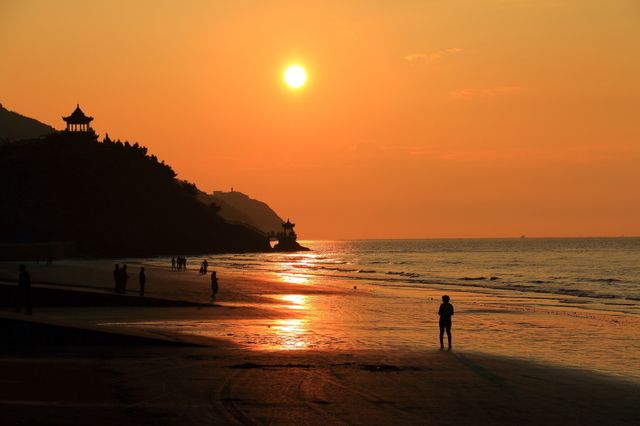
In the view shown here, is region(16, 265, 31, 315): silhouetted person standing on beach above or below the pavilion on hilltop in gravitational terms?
below

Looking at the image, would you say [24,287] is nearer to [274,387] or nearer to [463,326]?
[274,387]

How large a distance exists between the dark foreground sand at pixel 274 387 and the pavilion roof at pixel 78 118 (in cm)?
17996

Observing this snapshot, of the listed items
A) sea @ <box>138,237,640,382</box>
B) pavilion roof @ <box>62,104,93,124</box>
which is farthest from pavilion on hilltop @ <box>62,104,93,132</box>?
sea @ <box>138,237,640,382</box>

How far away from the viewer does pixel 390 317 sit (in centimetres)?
3756

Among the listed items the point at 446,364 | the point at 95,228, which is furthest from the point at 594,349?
the point at 95,228

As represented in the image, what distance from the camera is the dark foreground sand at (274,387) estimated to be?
45.1 ft

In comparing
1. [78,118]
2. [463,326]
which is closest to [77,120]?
[78,118]

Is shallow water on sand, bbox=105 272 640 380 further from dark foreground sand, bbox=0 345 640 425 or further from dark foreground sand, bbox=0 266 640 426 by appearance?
dark foreground sand, bbox=0 345 640 425

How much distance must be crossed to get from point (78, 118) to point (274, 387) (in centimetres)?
18804

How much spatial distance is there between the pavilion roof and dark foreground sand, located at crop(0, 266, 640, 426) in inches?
7085

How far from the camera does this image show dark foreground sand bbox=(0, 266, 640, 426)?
541 inches

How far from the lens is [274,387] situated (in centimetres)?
1627

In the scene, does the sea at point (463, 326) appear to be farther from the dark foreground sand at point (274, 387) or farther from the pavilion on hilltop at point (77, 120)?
the pavilion on hilltop at point (77, 120)

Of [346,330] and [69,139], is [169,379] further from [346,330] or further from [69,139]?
[69,139]
